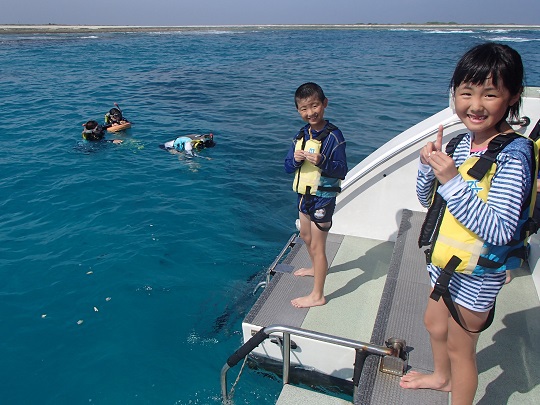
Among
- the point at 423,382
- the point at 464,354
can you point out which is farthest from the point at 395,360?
the point at 464,354

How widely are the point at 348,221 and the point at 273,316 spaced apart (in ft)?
6.15

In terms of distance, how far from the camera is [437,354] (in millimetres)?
2594

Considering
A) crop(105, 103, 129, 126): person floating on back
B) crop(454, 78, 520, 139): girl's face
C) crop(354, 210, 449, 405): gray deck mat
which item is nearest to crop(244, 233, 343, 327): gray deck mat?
crop(354, 210, 449, 405): gray deck mat

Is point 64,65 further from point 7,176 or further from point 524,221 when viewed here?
point 524,221

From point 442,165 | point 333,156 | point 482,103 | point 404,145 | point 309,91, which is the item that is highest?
point 482,103

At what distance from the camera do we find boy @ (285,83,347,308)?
10.8 ft

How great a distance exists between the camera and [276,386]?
397cm

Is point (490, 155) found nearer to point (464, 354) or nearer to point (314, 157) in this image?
point (464, 354)

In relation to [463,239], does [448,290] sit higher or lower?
lower

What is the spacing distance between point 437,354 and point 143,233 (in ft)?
19.0

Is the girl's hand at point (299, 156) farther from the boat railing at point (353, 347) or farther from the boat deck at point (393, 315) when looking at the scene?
the boat deck at point (393, 315)

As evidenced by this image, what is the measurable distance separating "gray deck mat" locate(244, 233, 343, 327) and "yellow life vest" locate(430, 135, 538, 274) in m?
2.00

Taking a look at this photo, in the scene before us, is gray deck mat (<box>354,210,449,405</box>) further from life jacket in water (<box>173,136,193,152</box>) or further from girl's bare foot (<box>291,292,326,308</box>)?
life jacket in water (<box>173,136,193,152</box>)

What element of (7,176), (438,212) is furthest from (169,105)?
(438,212)
